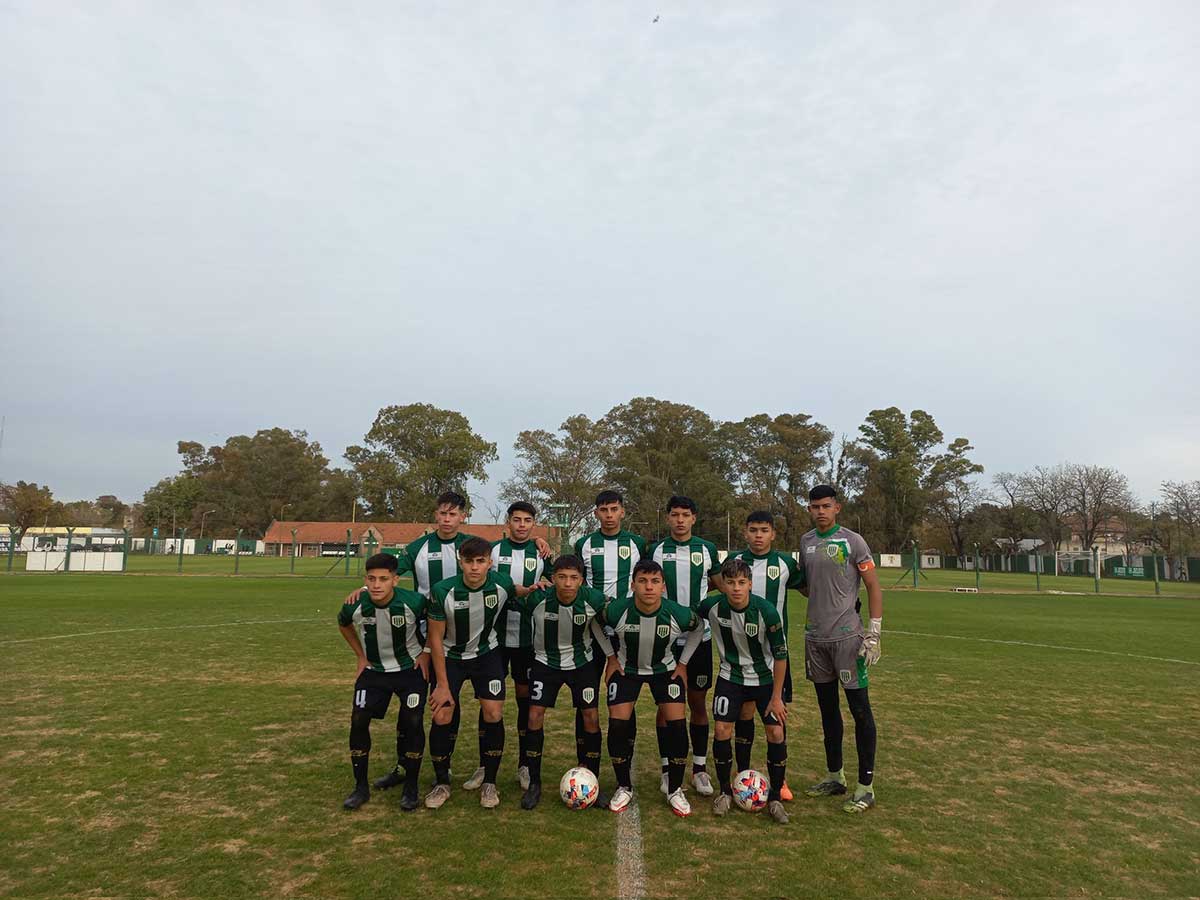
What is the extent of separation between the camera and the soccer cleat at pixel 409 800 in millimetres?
4742

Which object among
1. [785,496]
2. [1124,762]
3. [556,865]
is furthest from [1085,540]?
[556,865]

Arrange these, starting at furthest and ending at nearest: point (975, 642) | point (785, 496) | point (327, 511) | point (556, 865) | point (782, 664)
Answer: point (327, 511) < point (785, 496) < point (975, 642) < point (782, 664) < point (556, 865)

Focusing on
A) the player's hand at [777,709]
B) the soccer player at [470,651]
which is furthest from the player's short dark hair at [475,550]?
the player's hand at [777,709]

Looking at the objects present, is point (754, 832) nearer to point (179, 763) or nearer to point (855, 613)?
point (855, 613)

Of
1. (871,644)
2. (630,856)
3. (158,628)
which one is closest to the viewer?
(630,856)

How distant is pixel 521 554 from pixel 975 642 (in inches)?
455

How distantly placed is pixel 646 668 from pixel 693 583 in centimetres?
79

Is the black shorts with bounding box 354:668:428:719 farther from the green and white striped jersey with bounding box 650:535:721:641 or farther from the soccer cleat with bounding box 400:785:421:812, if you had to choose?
the green and white striped jersey with bounding box 650:535:721:641

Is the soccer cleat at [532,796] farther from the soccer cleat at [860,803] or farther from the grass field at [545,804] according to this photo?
the soccer cleat at [860,803]

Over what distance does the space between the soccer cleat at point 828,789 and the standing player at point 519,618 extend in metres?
2.12

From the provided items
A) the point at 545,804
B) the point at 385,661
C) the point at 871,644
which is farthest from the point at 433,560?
the point at 871,644

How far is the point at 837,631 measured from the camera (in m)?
5.18

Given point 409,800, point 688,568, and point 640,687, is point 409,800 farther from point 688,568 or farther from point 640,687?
point 688,568

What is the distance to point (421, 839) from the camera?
4242mm
